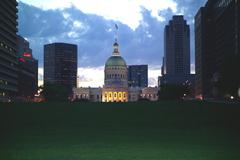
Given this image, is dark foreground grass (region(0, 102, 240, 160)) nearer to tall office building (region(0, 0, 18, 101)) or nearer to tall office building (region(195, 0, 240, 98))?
tall office building (region(195, 0, 240, 98))

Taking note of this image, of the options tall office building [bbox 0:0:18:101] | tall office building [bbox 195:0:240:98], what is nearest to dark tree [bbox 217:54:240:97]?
tall office building [bbox 195:0:240:98]

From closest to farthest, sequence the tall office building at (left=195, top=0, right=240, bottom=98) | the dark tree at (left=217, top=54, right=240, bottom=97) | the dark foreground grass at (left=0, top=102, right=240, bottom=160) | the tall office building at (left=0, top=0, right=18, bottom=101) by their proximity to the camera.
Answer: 1. the dark foreground grass at (left=0, top=102, right=240, bottom=160)
2. the dark tree at (left=217, top=54, right=240, bottom=97)
3. the tall office building at (left=0, top=0, right=18, bottom=101)
4. the tall office building at (left=195, top=0, right=240, bottom=98)

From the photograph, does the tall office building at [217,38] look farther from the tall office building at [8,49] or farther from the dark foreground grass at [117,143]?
the dark foreground grass at [117,143]

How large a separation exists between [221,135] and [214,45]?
170 m

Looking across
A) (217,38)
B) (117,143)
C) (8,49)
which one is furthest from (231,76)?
(217,38)

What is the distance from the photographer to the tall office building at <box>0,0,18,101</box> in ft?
440

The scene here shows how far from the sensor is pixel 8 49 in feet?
466

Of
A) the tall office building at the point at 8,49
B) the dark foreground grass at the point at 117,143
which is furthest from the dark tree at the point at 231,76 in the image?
the tall office building at the point at 8,49

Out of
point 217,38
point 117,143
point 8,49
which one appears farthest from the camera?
point 217,38

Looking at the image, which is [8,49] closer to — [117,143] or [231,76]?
[231,76]

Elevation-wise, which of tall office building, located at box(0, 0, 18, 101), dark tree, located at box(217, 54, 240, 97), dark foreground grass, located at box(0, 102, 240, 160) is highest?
tall office building, located at box(0, 0, 18, 101)

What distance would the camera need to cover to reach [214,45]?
18825 cm

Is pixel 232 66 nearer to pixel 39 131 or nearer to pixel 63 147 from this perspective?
pixel 39 131

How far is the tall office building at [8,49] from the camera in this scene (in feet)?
440
